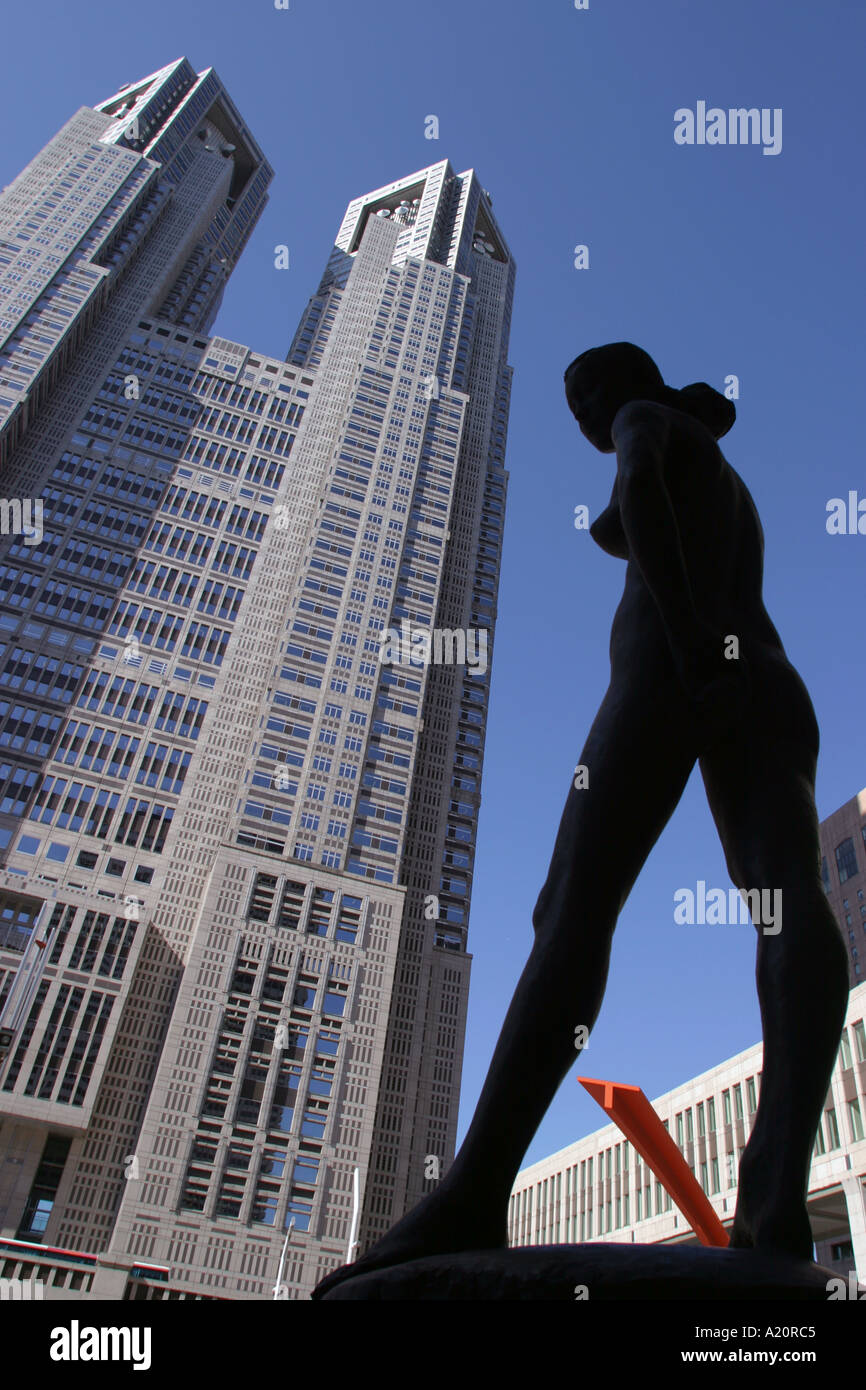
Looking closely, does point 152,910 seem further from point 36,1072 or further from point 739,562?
point 739,562

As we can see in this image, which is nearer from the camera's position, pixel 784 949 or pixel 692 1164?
pixel 784 949

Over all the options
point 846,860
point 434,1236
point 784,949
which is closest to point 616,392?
point 784,949

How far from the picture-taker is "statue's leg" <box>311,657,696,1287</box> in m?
2.90

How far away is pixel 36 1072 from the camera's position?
4584cm

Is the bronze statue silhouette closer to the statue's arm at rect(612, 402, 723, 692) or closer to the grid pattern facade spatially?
the statue's arm at rect(612, 402, 723, 692)

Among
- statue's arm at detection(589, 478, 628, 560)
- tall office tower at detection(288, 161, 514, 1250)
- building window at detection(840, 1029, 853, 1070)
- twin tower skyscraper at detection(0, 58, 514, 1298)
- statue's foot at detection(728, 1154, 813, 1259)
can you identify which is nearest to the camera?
statue's foot at detection(728, 1154, 813, 1259)

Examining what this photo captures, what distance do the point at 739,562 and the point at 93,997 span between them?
1999 inches

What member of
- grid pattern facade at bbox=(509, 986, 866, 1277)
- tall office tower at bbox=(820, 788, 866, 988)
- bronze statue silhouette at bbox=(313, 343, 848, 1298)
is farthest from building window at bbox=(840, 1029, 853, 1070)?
bronze statue silhouette at bbox=(313, 343, 848, 1298)

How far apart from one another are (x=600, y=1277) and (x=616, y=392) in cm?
383

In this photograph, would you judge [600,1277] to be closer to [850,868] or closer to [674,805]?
[674,805]

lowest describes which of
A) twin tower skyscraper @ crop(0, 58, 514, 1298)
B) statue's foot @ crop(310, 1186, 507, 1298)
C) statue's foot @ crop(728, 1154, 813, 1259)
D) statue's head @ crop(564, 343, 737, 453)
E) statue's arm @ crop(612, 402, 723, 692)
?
statue's foot @ crop(310, 1186, 507, 1298)

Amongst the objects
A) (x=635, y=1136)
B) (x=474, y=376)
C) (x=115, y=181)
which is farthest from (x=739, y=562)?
(x=115, y=181)

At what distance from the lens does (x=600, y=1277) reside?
7.89ft
